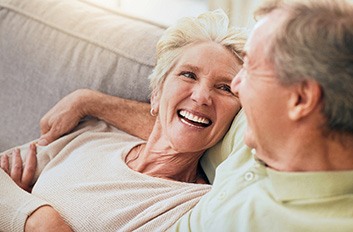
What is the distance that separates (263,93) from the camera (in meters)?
1.03

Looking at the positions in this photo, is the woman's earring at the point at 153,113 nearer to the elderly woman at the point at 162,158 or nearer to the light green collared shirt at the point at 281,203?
the elderly woman at the point at 162,158

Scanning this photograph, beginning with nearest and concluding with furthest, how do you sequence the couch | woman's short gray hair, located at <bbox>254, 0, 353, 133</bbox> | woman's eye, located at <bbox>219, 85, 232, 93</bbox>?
woman's short gray hair, located at <bbox>254, 0, 353, 133</bbox>
woman's eye, located at <bbox>219, 85, 232, 93</bbox>
the couch

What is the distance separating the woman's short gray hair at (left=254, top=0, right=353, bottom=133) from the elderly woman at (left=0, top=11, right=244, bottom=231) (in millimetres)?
515

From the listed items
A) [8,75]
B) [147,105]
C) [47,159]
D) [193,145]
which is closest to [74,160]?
[47,159]

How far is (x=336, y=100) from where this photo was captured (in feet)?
3.14

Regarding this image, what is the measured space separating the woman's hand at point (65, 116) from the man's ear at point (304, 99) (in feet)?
2.88

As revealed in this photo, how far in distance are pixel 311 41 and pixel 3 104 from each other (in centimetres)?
132

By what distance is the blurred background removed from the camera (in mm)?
2266

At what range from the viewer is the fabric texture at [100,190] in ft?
Result: 4.61

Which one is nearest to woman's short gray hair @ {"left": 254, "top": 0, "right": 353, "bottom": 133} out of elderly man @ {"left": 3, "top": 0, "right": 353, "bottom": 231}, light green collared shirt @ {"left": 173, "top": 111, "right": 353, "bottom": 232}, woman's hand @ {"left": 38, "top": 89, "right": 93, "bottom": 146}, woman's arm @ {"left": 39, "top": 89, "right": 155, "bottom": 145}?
elderly man @ {"left": 3, "top": 0, "right": 353, "bottom": 231}

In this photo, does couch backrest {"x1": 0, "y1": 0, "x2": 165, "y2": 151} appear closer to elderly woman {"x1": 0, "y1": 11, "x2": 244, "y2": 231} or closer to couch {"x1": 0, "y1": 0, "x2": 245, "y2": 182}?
couch {"x1": 0, "y1": 0, "x2": 245, "y2": 182}

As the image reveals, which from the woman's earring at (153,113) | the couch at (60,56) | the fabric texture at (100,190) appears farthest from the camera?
the couch at (60,56)

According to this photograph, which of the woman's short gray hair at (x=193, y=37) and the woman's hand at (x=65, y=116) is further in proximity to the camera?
the woman's hand at (x=65, y=116)

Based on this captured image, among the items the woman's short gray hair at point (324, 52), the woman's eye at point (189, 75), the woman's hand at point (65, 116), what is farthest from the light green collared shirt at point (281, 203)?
the woman's hand at point (65, 116)
